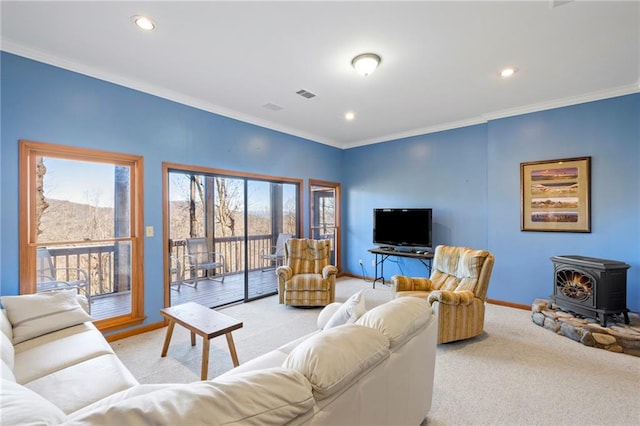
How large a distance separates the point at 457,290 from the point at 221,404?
317cm

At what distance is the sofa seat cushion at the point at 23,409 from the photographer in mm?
823

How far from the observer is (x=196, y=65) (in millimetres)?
2975

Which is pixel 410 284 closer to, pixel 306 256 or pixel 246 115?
pixel 306 256

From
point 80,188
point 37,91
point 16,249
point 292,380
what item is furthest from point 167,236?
point 292,380

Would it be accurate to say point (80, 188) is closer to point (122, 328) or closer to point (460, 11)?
point (122, 328)

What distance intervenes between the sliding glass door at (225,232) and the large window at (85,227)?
809 mm

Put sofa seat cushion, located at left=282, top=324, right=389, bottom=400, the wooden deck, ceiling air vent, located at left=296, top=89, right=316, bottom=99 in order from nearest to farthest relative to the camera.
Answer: sofa seat cushion, located at left=282, top=324, right=389, bottom=400
ceiling air vent, located at left=296, top=89, right=316, bottom=99
the wooden deck

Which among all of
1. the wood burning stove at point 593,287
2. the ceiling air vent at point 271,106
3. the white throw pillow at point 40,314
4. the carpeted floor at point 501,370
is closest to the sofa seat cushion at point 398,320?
the carpeted floor at point 501,370

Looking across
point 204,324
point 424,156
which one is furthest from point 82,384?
point 424,156

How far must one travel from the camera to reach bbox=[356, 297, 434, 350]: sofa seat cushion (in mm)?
1446

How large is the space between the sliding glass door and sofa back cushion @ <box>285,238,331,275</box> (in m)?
0.76

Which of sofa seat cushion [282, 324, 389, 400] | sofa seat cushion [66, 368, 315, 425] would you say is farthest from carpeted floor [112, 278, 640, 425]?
sofa seat cushion [66, 368, 315, 425]

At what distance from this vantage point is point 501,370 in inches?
100

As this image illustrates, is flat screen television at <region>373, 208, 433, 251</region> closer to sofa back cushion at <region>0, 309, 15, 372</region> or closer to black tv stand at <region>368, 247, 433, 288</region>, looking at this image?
black tv stand at <region>368, 247, 433, 288</region>
